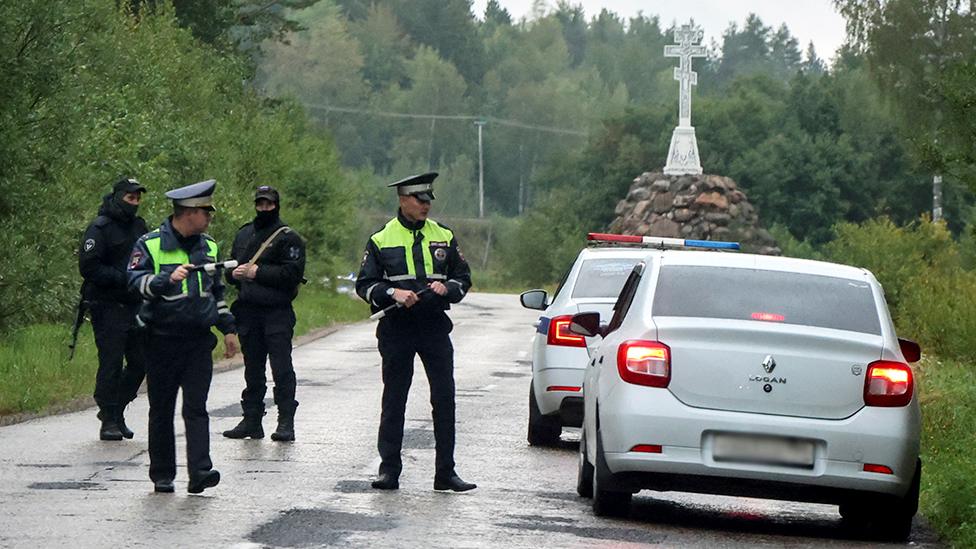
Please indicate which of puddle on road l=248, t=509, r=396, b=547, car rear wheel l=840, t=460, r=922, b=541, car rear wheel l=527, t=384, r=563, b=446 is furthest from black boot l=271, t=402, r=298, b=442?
car rear wheel l=840, t=460, r=922, b=541

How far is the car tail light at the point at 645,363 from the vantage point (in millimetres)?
10531

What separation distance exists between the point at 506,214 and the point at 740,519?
456 feet

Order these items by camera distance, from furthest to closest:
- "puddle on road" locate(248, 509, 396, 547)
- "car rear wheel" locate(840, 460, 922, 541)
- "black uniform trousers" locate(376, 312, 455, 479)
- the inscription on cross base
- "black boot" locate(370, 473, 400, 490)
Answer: the inscription on cross base
"black uniform trousers" locate(376, 312, 455, 479)
"black boot" locate(370, 473, 400, 490)
"car rear wheel" locate(840, 460, 922, 541)
"puddle on road" locate(248, 509, 396, 547)

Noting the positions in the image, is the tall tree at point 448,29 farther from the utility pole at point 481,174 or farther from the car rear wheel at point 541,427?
the car rear wheel at point 541,427

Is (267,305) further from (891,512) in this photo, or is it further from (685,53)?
(685,53)

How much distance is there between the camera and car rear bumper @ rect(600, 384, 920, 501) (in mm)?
10406

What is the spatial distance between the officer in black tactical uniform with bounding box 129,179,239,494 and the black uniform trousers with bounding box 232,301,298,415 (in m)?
3.13

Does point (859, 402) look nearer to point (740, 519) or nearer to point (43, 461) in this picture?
point (740, 519)

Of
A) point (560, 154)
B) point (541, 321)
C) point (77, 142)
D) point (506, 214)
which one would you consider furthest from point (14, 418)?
point (506, 214)

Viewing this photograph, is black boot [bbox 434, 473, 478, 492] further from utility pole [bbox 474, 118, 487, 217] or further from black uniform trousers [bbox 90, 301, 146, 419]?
utility pole [bbox 474, 118, 487, 217]

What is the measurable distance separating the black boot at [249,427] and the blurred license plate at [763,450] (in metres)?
5.49

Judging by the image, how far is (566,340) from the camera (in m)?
15.1

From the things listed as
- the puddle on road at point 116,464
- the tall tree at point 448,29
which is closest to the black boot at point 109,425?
the puddle on road at point 116,464

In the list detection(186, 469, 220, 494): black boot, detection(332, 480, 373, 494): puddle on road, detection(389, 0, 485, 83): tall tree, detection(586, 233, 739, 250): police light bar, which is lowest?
detection(332, 480, 373, 494): puddle on road
